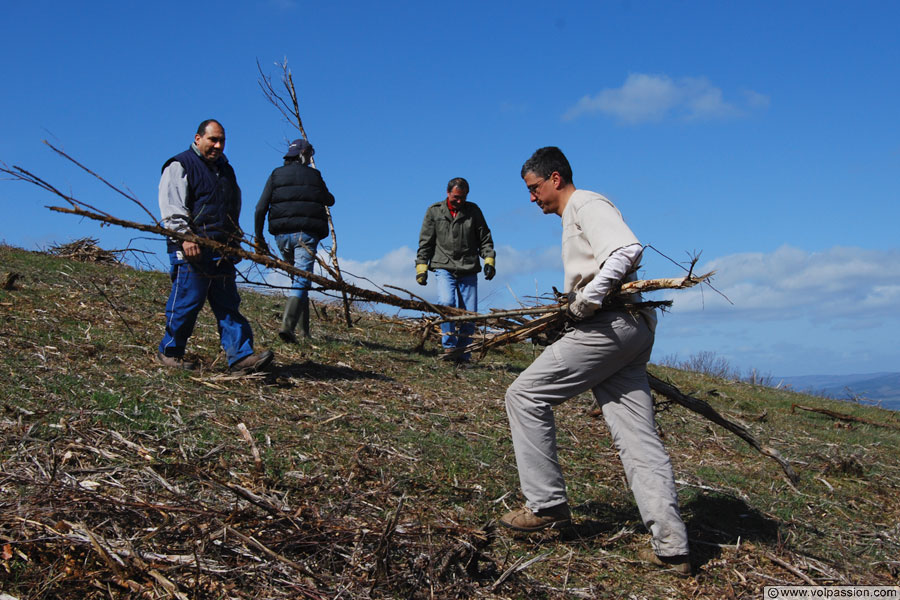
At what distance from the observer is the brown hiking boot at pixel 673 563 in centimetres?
437

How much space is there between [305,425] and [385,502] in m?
1.52

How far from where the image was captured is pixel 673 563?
4.40 m

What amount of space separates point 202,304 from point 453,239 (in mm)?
4099

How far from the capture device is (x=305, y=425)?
19.7 ft

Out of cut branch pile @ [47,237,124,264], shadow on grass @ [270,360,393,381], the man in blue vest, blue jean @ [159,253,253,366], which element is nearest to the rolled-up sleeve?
the man in blue vest

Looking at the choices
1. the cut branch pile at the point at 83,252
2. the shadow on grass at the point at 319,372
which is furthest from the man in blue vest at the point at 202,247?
the cut branch pile at the point at 83,252

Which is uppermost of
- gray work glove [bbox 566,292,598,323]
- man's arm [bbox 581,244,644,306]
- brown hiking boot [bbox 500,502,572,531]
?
man's arm [bbox 581,244,644,306]

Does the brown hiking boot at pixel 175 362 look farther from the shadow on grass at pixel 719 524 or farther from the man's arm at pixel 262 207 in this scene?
the shadow on grass at pixel 719 524

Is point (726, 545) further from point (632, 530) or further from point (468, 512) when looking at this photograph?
point (468, 512)

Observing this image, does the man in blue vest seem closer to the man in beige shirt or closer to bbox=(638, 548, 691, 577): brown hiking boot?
the man in beige shirt

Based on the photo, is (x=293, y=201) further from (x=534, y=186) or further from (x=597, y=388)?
(x=597, y=388)

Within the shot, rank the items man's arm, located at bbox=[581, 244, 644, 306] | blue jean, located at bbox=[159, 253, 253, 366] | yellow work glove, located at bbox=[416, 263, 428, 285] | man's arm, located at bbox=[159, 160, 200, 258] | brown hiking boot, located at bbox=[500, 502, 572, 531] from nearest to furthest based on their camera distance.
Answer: man's arm, located at bbox=[581, 244, 644, 306]
brown hiking boot, located at bbox=[500, 502, 572, 531]
man's arm, located at bbox=[159, 160, 200, 258]
blue jean, located at bbox=[159, 253, 253, 366]
yellow work glove, located at bbox=[416, 263, 428, 285]

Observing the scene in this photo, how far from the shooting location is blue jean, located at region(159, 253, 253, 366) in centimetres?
671

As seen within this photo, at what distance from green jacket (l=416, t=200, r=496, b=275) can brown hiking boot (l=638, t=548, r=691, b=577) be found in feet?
19.7
